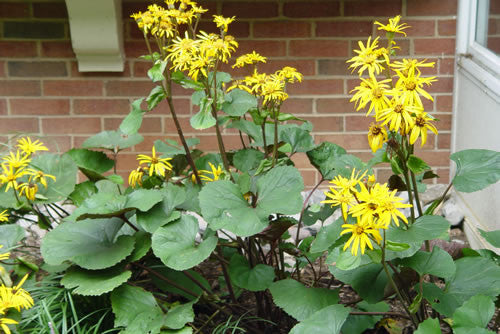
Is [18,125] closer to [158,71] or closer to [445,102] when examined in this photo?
[158,71]

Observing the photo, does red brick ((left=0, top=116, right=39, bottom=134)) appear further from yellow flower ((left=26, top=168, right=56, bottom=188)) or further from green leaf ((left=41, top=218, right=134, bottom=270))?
green leaf ((left=41, top=218, right=134, bottom=270))

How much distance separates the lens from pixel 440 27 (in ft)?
10.4

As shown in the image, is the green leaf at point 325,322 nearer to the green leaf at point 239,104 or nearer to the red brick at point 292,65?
the green leaf at point 239,104

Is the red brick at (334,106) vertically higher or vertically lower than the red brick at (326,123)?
higher

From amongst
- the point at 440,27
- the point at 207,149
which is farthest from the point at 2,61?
the point at 440,27

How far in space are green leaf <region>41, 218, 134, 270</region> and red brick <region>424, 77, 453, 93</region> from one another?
5.87 ft

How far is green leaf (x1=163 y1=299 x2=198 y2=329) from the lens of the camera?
74.3 inches

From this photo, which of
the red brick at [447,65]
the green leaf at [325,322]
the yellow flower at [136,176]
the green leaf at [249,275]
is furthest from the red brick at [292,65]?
the green leaf at [325,322]

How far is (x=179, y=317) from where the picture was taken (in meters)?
1.91

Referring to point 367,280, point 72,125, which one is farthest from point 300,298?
point 72,125

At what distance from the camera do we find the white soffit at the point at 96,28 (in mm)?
3068

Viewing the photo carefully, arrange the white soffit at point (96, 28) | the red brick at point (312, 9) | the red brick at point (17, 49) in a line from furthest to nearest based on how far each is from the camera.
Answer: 1. the red brick at point (17, 49)
2. the red brick at point (312, 9)
3. the white soffit at point (96, 28)

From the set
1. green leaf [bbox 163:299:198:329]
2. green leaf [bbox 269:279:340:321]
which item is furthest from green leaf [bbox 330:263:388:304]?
green leaf [bbox 163:299:198:329]

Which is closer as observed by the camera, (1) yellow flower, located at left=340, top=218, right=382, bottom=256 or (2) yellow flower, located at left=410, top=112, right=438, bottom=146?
(1) yellow flower, located at left=340, top=218, right=382, bottom=256
